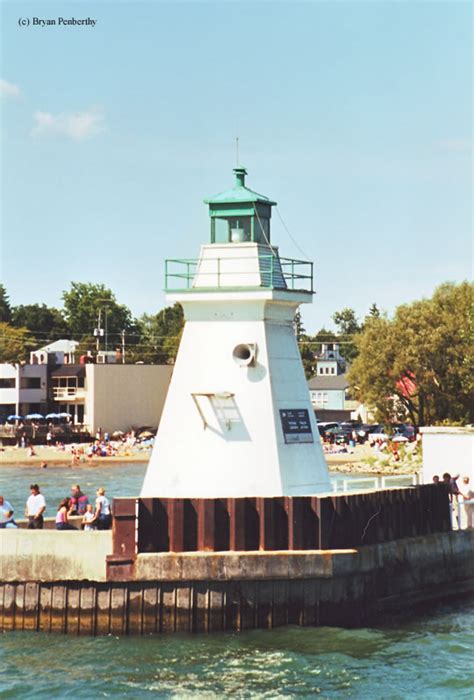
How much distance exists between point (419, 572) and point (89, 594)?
652 cm

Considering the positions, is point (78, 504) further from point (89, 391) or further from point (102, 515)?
point (89, 391)

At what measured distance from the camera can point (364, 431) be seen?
10300 centimetres

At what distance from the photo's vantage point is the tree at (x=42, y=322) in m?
150

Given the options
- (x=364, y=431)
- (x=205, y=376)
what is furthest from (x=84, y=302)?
(x=205, y=376)

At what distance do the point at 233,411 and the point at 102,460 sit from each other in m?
66.9

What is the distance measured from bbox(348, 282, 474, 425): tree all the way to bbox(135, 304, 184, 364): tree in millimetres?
51885

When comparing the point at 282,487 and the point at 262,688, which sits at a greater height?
the point at 282,487

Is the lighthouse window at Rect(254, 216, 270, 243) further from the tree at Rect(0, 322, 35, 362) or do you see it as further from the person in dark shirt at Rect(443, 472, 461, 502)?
the tree at Rect(0, 322, 35, 362)

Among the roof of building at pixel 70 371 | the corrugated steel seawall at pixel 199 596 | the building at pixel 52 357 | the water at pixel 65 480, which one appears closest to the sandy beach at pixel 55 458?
the water at pixel 65 480

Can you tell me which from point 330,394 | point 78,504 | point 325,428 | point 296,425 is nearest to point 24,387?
point 325,428

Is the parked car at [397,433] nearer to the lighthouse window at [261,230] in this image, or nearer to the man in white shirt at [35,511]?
the lighthouse window at [261,230]

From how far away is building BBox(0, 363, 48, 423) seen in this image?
111875 millimetres

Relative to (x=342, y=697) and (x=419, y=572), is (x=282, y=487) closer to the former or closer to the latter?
(x=419, y=572)

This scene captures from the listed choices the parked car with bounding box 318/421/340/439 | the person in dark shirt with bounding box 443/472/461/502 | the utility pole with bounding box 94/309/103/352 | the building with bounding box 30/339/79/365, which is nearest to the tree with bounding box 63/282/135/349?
the utility pole with bounding box 94/309/103/352
